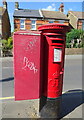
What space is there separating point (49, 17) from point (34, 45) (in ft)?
74.6

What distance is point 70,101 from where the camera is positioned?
369 cm

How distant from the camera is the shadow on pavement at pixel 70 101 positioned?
3.18m

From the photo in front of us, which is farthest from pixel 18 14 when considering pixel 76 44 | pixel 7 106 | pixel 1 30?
pixel 7 106

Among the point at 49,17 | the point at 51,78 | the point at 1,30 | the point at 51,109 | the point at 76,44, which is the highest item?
the point at 49,17

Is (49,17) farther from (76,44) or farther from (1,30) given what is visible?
(1,30)

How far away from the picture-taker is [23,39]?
2.26 m

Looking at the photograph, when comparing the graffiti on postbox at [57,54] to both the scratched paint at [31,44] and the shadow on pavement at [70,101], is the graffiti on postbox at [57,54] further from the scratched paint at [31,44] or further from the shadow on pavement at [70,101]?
the shadow on pavement at [70,101]

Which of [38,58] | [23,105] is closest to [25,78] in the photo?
[38,58]

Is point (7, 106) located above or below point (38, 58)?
below

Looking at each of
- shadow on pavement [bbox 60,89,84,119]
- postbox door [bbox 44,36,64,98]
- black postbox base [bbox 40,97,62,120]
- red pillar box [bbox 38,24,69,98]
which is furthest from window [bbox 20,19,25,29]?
black postbox base [bbox 40,97,62,120]

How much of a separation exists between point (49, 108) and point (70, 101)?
117cm

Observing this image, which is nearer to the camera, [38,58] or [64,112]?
[38,58]

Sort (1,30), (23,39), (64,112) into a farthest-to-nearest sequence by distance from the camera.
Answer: (1,30)
(64,112)
(23,39)

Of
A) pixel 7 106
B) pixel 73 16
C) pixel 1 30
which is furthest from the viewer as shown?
pixel 73 16
